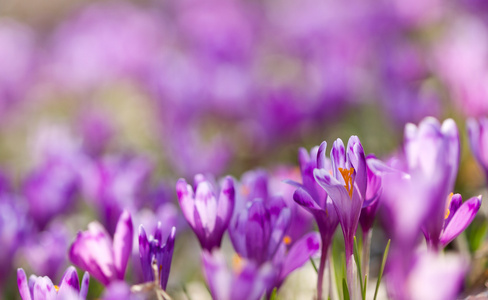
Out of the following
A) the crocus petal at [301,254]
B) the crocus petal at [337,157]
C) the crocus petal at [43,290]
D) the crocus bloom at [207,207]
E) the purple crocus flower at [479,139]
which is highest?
the purple crocus flower at [479,139]

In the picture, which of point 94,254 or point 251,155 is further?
point 251,155

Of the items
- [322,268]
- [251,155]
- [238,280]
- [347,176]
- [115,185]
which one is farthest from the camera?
[251,155]

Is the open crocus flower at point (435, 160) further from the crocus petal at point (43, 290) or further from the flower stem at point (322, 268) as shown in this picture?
the crocus petal at point (43, 290)

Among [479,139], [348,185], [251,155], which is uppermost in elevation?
[251,155]

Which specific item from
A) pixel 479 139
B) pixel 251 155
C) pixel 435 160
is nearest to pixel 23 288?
pixel 435 160

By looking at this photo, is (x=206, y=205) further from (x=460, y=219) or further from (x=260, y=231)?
(x=460, y=219)

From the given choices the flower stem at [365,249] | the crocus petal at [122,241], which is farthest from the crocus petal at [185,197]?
the flower stem at [365,249]
